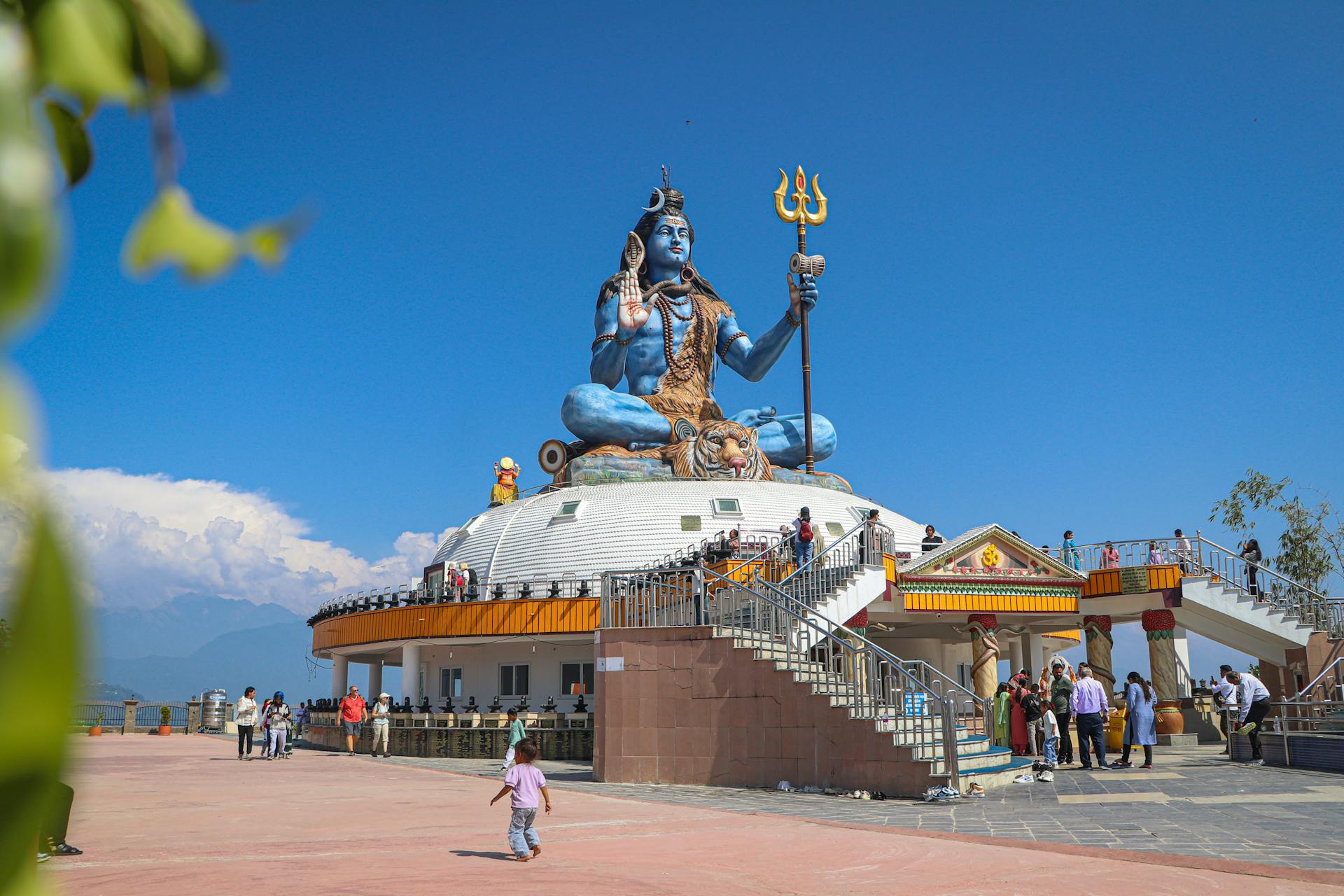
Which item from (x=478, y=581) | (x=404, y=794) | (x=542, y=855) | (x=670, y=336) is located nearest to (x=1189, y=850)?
(x=542, y=855)

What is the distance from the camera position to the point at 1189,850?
872cm

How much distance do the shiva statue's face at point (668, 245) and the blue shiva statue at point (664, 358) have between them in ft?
0.11

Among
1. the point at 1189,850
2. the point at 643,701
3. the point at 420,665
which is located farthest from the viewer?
the point at 420,665

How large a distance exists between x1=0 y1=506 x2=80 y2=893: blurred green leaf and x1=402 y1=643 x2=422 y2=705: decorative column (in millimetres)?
29989

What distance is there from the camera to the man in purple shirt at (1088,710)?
16.5 m

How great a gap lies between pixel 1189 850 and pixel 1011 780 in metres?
6.29

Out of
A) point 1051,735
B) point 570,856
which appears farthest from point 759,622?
point 570,856

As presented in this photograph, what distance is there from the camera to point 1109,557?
2730 cm

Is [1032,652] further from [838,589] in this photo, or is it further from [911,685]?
[911,685]

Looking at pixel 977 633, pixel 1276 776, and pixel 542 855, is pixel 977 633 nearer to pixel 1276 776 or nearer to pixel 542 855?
pixel 1276 776

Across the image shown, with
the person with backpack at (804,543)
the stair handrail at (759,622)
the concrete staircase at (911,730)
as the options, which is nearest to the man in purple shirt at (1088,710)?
the concrete staircase at (911,730)

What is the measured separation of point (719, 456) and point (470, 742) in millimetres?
14419

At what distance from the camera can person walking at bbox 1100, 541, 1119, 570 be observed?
2711 centimetres

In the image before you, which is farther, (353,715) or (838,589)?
(353,715)
